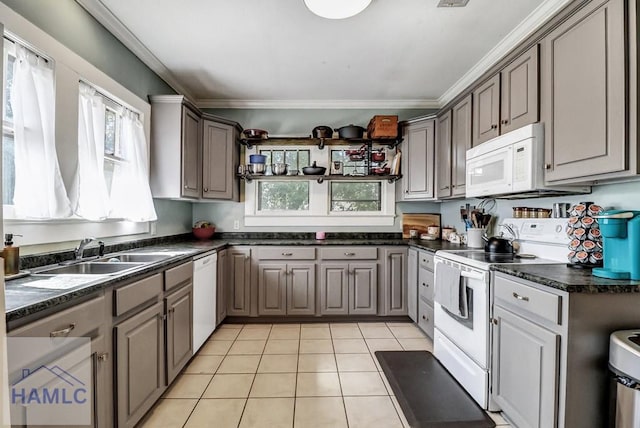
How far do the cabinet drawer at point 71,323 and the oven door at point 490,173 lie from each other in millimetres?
2461

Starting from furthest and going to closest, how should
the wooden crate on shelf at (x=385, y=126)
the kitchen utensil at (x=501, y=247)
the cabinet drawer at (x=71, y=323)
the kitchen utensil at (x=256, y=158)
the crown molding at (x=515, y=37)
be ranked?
the kitchen utensil at (x=256, y=158), the wooden crate on shelf at (x=385, y=126), the kitchen utensil at (x=501, y=247), the crown molding at (x=515, y=37), the cabinet drawer at (x=71, y=323)

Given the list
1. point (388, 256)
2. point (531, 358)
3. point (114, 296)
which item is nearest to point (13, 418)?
point (114, 296)

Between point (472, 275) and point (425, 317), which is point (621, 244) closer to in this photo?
point (472, 275)

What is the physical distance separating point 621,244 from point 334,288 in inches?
92.8

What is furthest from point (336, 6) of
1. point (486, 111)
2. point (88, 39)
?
point (88, 39)

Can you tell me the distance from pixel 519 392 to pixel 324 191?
2731 millimetres

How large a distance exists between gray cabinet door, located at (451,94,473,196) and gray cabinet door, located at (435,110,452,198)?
6 cm

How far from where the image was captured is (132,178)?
2.51 m

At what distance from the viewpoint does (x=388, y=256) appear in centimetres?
332

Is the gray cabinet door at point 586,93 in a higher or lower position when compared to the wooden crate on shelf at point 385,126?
lower

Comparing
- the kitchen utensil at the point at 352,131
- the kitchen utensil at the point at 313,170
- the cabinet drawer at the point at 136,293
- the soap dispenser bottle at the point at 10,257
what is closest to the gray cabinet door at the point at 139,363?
the cabinet drawer at the point at 136,293

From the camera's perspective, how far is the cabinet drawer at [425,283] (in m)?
2.82

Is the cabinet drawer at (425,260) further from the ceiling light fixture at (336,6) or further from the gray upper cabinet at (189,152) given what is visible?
the gray upper cabinet at (189,152)

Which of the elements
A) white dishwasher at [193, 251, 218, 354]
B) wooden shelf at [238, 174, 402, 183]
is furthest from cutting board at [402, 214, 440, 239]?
white dishwasher at [193, 251, 218, 354]
